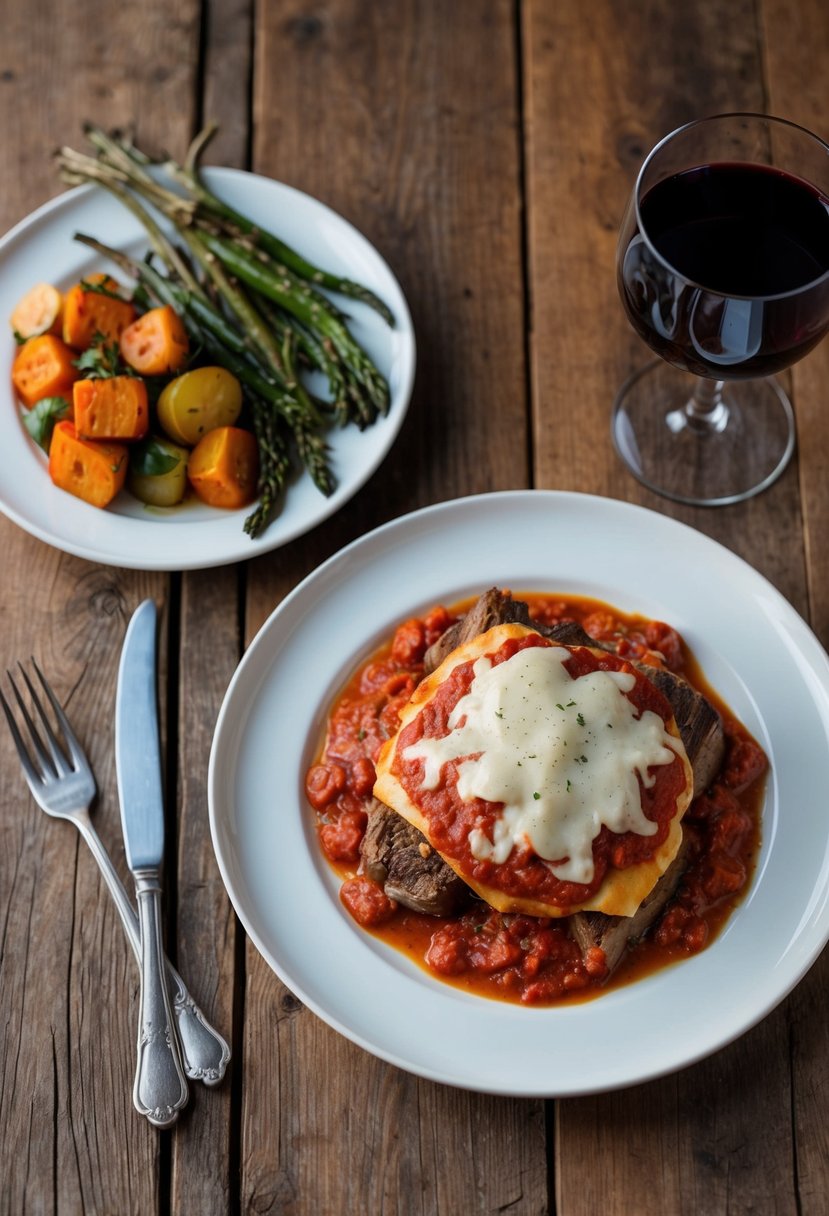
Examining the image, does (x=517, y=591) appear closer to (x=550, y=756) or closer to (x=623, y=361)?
(x=550, y=756)

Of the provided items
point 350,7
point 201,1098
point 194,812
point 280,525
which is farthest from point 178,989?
point 350,7

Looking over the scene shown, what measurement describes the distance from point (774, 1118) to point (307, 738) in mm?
1960

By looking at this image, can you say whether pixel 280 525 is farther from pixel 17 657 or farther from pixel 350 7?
pixel 350 7

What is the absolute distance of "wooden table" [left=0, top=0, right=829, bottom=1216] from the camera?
147 inches

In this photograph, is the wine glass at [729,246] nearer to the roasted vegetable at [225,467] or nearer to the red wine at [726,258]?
the red wine at [726,258]

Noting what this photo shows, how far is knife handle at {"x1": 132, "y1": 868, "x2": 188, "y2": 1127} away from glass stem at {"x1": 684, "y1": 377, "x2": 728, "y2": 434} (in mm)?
2810

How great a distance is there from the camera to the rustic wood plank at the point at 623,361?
3.72m

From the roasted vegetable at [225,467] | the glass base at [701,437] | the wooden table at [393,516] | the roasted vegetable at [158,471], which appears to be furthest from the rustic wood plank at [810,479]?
the roasted vegetable at [158,471]

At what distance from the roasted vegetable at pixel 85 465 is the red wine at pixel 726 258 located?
1.94 metres

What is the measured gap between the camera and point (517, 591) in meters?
4.27

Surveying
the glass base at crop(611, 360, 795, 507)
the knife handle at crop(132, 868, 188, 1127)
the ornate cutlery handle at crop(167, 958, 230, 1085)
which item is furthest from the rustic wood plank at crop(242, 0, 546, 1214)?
the glass base at crop(611, 360, 795, 507)

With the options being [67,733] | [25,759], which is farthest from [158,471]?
[25,759]

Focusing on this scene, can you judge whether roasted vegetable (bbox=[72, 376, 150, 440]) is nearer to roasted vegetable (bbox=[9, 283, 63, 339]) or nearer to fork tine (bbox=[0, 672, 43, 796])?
roasted vegetable (bbox=[9, 283, 63, 339])

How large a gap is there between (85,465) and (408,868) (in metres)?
1.89
